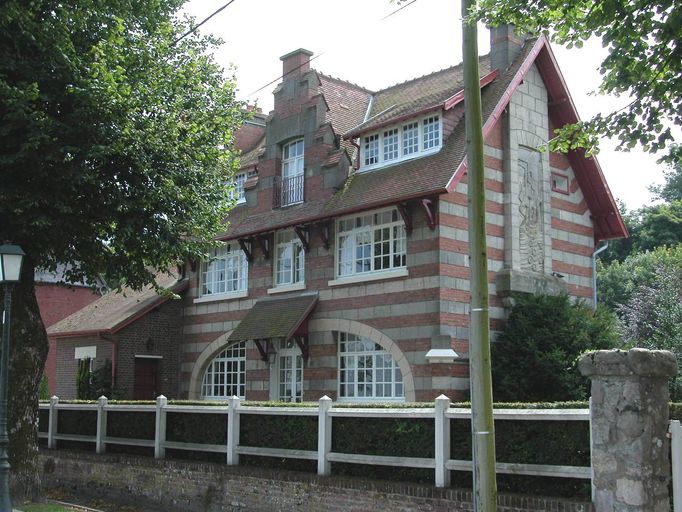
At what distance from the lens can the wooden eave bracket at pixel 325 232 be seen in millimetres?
22734

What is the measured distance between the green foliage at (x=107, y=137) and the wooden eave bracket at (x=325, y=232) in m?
5.29

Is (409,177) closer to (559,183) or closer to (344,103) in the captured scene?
(559,183)

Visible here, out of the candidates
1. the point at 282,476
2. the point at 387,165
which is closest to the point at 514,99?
the point at 387,165

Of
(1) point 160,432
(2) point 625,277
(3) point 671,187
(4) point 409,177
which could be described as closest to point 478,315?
(1) point 160,432

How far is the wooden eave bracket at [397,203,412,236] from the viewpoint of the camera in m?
20.5

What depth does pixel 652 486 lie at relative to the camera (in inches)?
361

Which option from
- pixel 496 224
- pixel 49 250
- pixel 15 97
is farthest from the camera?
pixel 496 224

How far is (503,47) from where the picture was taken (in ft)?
74.4

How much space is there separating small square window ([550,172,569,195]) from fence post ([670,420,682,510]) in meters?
14.8

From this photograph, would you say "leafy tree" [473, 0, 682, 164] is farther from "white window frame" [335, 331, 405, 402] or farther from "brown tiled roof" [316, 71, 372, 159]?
"brown tiled roof" [316, 71, 372, 159]

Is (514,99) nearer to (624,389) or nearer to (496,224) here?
(496,224)

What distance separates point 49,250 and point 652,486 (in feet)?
38.3

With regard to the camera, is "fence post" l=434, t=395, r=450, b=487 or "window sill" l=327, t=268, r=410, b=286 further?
"window sill" l=327, t=268, r=410, b=286

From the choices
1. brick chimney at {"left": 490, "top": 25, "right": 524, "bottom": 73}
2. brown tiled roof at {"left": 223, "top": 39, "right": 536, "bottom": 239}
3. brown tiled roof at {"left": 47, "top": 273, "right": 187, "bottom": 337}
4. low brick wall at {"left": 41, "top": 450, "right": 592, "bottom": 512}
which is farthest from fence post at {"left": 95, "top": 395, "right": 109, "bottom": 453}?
brick chimney at {"left": 490, "top": 25, "right": 524, "bottom": 73}
